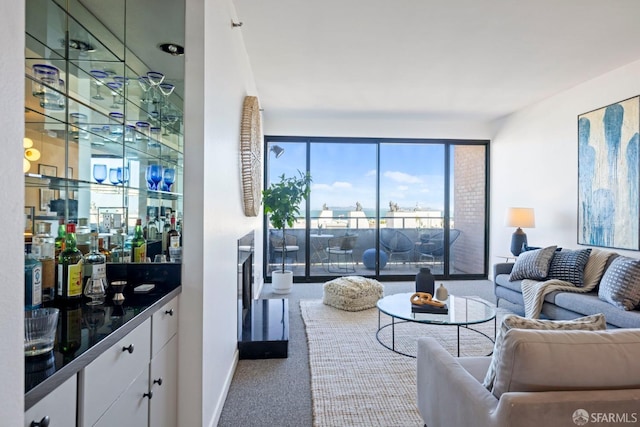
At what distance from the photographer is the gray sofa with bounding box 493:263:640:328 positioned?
2.73 metres

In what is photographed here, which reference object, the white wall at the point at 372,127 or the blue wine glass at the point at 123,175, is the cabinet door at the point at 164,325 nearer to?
the blue wine glass at the point at 123,175

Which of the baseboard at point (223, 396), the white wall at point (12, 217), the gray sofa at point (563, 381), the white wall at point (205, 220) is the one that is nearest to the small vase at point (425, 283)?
the baseboard at point (223, 396)

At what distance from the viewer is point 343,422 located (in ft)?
6.64

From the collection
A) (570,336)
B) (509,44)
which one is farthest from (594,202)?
(570,336)

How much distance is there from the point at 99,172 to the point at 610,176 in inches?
186

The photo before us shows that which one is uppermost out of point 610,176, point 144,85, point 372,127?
point 372,127

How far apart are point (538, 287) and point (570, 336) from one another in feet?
8.98

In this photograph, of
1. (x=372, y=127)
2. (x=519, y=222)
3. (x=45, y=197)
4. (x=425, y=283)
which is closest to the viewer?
(x=45, y=197)

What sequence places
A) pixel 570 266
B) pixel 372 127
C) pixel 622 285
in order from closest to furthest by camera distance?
pixel 622 285 < pixel 570 266 < pixel 372 127

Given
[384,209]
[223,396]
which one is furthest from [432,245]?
[223,396]

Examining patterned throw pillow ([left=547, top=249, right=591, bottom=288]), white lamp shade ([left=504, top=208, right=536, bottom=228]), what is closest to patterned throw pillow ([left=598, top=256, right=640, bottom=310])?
patterned throw pillow ([left=547, top=249, right=591, bottom=288])

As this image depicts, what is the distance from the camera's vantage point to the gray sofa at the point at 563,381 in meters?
1.12

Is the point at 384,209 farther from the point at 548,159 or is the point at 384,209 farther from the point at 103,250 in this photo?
the point at 103,250

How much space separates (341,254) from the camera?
608 centimetres
